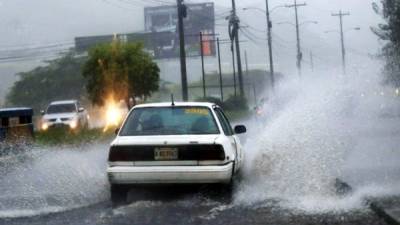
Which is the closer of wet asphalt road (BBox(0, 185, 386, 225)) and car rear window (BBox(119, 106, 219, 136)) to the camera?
wet asphalt road (BBox(0, 185, 386, 225))

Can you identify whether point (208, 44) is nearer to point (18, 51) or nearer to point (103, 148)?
point (18, 51)

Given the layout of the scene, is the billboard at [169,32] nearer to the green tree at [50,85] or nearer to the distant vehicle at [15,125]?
the green tree at [50,85]

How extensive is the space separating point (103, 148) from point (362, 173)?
11.0m

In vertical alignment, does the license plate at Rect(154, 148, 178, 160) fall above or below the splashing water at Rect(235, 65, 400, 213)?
above

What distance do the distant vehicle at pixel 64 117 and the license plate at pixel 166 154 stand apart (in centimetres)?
2497

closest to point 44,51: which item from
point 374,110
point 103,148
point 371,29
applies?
point 371,29

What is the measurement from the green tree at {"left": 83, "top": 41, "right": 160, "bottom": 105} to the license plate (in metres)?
32.5

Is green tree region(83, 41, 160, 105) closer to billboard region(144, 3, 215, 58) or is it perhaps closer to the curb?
the curb

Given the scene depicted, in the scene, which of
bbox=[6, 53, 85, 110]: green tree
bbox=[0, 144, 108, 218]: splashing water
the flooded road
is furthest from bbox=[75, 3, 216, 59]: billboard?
the flooded road

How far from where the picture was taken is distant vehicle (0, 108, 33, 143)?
21736mm

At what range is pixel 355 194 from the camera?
31.1 ft

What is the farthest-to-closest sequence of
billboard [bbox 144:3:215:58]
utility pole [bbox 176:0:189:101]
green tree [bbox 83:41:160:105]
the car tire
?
1. billboard [bbox 144:3:215:58]
2. green tree [bbox 83:41:160:105]
3. utility pole [bbox 176:0:189:101]
4. the car tire

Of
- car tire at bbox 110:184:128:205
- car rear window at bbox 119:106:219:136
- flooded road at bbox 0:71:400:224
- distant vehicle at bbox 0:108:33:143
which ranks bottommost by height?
distant vehicle at bbox 0:108:33:143

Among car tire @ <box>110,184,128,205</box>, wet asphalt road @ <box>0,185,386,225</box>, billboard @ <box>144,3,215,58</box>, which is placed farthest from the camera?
billboard @ <box>144,3,215,58</box>
